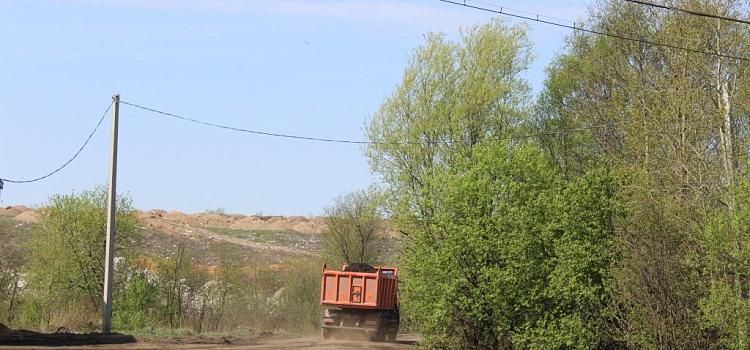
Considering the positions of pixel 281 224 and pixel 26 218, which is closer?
pixel 26 218

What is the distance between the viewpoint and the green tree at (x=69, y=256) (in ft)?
138

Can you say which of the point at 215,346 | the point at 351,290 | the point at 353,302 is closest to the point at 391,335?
the point at 353,302

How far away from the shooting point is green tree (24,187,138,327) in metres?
41.9

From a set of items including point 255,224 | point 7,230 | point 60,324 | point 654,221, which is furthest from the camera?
point 255,224

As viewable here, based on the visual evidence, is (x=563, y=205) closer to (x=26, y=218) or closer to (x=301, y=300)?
(x=301, y=300)

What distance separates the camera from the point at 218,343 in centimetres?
3100

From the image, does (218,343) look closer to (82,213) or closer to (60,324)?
(60,324)

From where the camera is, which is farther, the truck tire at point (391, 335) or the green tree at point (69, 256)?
the green tree at point (69, 256)

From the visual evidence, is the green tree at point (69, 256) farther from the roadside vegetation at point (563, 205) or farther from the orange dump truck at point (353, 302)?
the orange dump truck at point (353, 302)

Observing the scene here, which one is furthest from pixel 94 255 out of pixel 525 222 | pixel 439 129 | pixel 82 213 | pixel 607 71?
pixel 607 71

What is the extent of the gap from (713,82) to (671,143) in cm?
258

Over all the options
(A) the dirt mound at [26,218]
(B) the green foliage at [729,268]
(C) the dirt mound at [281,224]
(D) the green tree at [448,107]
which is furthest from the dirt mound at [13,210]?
(B) the green foliage at [729,268]

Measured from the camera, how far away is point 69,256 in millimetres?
41906

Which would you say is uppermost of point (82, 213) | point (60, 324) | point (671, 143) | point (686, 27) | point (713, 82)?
point (686, 27)
